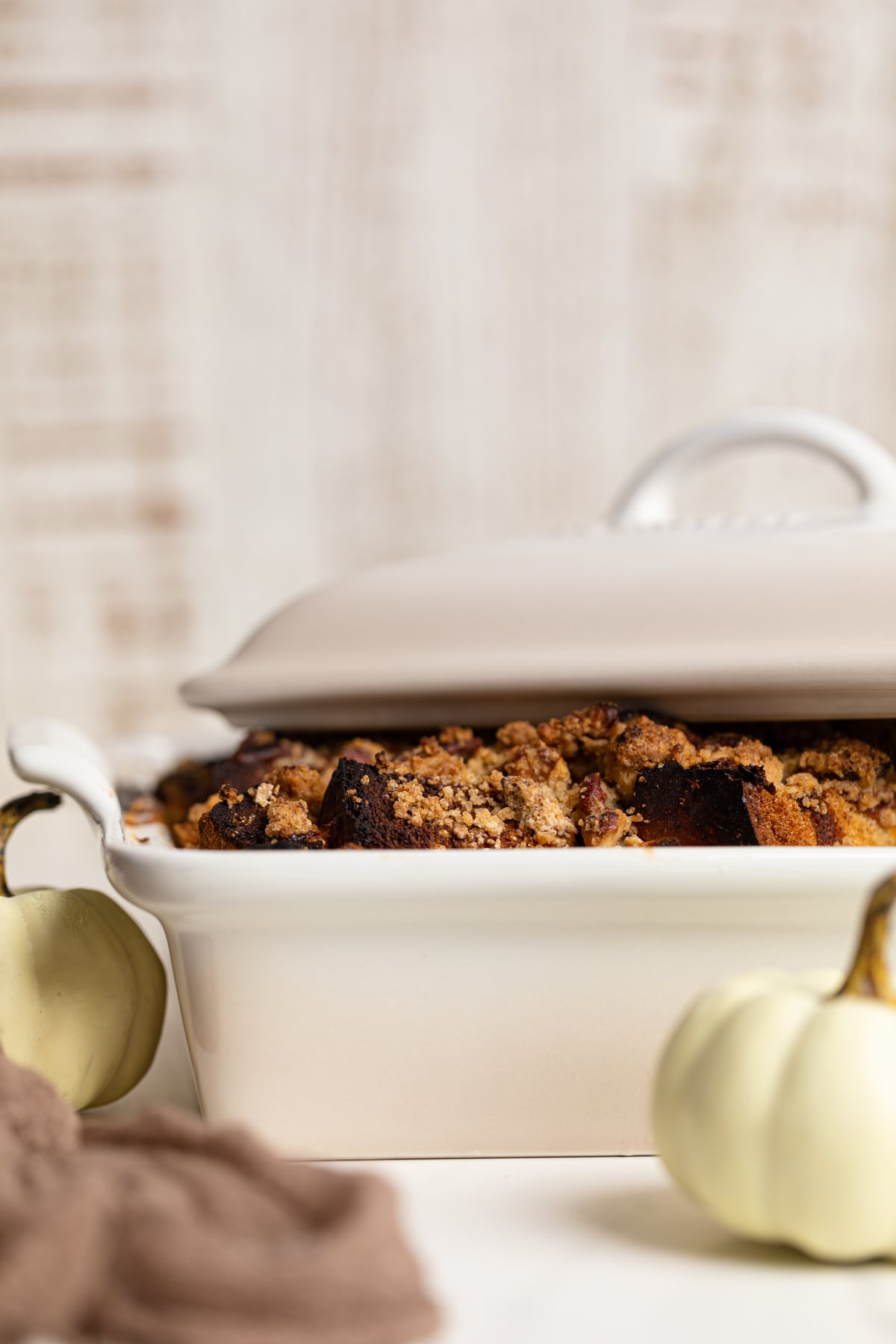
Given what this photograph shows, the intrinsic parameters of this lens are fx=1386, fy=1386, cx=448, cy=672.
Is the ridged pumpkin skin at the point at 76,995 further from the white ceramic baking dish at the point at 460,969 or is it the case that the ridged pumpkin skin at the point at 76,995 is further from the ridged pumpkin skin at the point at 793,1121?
the ridged pumpkin skin at the point at 793,1121

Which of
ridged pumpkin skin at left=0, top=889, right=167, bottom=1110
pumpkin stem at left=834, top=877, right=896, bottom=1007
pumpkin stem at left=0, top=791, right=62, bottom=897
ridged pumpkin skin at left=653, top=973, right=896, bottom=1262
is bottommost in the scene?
ridged pumpkin skin at left=0, top=889, right=167, bottom=1110

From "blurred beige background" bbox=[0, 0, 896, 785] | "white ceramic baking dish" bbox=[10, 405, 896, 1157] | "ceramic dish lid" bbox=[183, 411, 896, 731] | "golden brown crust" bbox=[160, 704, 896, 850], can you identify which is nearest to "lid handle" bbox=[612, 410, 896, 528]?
"ceramic dish lid" bbox=[183, 411, 896, 731]

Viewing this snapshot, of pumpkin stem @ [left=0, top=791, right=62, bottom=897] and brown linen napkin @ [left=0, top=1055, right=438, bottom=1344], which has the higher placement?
brown linen napkin @ [left=0, top=1055, right=438, bottom=1344]

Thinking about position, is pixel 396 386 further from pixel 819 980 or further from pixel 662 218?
pixel 819 980

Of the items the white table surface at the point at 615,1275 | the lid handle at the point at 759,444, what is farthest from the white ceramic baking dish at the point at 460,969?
the lid handle at the point at 759,444

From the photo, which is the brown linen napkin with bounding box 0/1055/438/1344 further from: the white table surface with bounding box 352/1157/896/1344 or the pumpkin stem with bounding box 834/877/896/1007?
the pumpkin stem with bounding box 834/877/896/1007

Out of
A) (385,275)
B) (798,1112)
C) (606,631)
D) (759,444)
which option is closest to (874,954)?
(798,1112)
